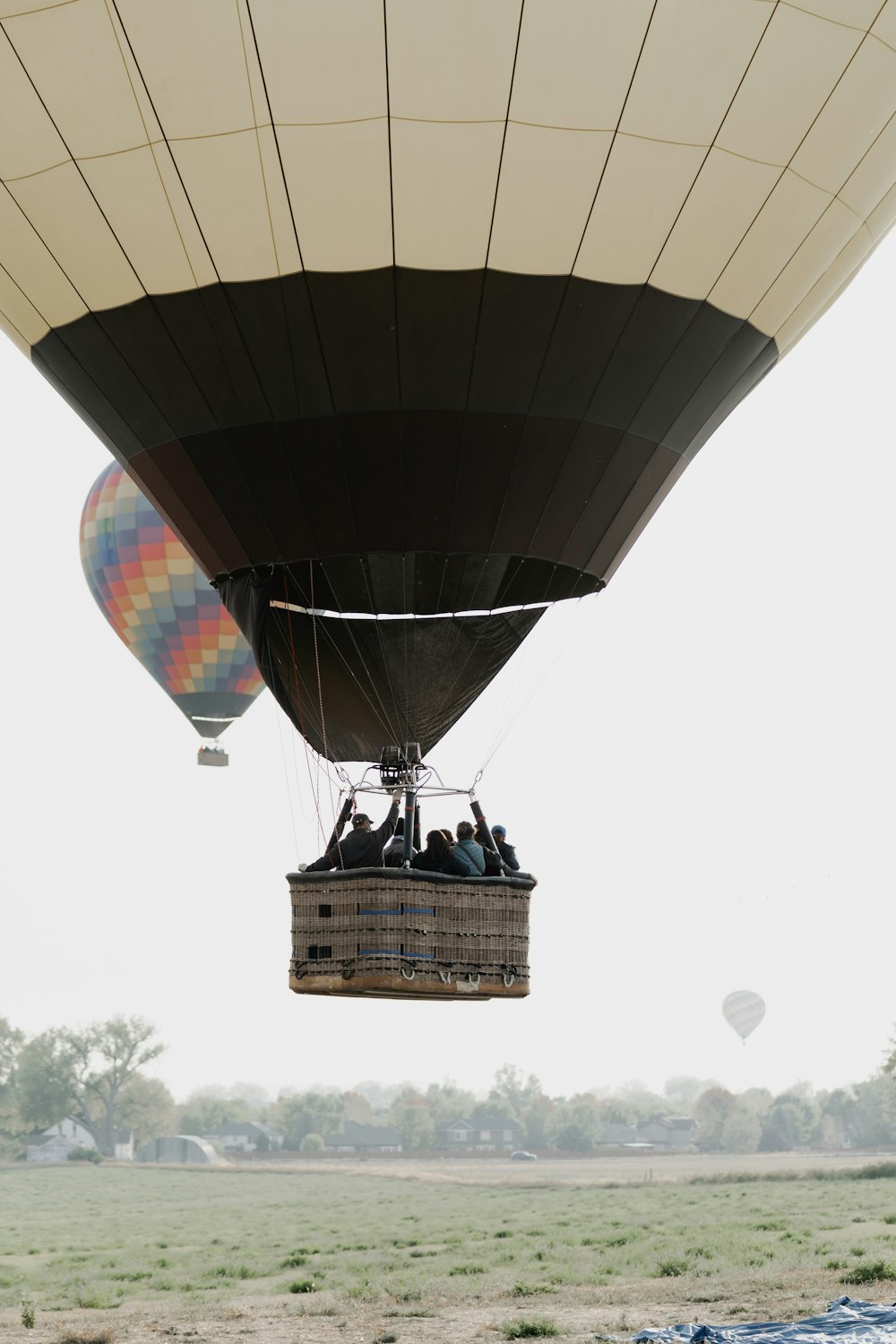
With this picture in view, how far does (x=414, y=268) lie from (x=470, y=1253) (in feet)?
44.7

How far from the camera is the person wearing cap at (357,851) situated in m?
8.48

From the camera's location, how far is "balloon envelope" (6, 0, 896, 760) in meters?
7.80

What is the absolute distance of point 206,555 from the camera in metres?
9.59

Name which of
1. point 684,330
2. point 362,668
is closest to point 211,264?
point 362,668

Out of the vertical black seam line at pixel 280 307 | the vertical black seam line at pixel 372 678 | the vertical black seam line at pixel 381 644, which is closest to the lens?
the vertical black seam line at pixel 280 307

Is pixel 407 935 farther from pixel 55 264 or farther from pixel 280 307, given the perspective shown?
pixel 55 264

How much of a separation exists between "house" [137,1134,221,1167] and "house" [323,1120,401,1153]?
4.89m

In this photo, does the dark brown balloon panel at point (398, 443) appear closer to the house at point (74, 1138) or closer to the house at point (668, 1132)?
the house at point (74, 1138)

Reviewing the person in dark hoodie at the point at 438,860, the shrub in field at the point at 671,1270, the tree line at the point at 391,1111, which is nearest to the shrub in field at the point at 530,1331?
the shrub in field at the point at 671,1270

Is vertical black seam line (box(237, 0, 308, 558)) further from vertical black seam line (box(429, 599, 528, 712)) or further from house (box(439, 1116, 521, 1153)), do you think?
house (box(439, 1116, 521, 1153))

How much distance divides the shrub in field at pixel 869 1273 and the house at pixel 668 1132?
57533mm

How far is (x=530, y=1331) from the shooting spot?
1123 centimetres

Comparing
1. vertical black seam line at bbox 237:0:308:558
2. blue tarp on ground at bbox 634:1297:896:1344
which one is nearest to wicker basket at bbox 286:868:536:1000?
vertical black seam line at bbox 237:0:308:558

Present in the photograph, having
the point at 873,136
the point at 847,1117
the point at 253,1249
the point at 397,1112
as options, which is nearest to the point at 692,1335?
the point at 873,136
